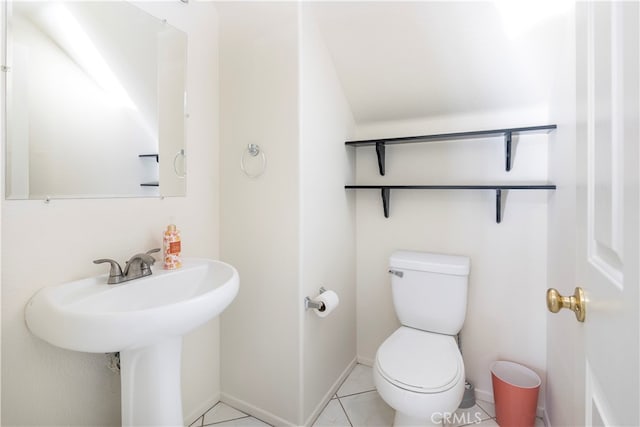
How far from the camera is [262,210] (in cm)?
154

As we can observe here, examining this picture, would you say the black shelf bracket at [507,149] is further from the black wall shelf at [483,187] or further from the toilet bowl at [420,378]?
the toilet bowl at [420,378]

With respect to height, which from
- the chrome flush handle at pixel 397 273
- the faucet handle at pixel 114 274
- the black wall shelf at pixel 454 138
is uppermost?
the black wall shelf at pixel 454 138

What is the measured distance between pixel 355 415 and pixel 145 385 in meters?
1.08

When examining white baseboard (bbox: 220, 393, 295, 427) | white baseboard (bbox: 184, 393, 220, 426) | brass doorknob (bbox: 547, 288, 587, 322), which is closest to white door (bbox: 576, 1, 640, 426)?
brass doorknob (bbox: 547, 288, 587, 322)

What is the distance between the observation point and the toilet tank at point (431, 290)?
5.27 ft

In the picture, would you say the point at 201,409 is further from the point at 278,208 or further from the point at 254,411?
the point at 278,208

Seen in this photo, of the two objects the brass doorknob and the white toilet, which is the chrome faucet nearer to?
the white toilet

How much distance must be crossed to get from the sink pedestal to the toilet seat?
2.82ft

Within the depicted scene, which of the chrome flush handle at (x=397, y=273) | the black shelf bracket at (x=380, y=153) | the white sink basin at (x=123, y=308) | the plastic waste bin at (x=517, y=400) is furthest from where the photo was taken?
the black shelf bracket at (x=380, y=153)

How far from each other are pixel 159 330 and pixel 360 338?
155cm

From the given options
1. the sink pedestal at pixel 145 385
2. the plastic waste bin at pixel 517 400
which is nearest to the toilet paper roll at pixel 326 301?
the sink pedestal at pixel 145 385

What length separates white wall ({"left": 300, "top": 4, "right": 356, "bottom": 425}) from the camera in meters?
1.48

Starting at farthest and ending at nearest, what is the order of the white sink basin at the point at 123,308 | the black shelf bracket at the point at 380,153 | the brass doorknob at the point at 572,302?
the black shelf bracket at the point at 380,153 → the white sink basin at the point at 123,308 → the brass doorknob at the point at 572,302

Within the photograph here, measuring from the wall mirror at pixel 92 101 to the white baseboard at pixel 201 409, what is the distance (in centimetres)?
113
